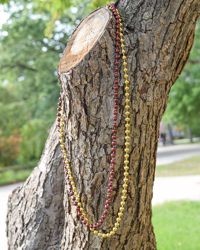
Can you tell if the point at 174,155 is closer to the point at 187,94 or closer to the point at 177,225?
the point at 187,94

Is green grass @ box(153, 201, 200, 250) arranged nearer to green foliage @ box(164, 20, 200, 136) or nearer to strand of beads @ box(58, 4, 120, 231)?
strand of beads @ box(58, 4, 120, 231)

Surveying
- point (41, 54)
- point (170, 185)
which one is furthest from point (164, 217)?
point (41, 54)

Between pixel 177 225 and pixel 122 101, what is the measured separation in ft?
13.4

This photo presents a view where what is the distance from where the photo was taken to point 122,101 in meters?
1.67

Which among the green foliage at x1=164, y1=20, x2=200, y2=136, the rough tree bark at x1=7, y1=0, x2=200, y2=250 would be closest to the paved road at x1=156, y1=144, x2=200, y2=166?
the green foliage at x1=164, y1=20, x2=200, y2=136

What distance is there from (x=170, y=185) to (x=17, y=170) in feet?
27.7

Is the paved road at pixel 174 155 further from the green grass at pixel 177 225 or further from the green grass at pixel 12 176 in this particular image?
the green grass at pixel 177 225

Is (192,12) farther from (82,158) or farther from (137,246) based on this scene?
(137,246)

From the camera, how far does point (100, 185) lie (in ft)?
5.58

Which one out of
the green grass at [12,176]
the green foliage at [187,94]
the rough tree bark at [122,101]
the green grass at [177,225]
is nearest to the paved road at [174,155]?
the green foliage at [187,94]

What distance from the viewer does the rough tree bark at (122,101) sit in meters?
1.64

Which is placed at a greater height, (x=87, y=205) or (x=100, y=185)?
(x=100, y=185)

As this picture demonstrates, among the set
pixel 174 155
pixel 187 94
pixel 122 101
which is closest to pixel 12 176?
pixel 187 94

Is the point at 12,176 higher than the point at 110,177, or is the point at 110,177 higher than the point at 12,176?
the point at 110,177
